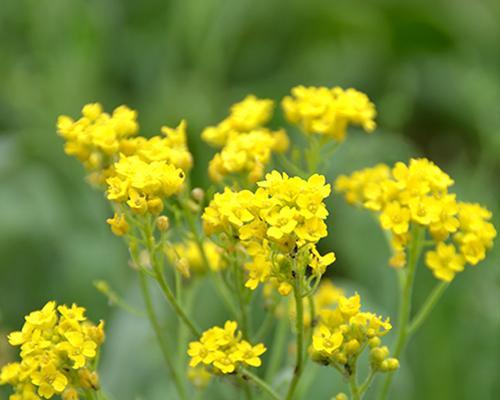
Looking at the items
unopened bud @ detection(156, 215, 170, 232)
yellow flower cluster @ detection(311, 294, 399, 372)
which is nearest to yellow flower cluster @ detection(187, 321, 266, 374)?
yellow flower cluster @ detection(311, 294, 399, 372)

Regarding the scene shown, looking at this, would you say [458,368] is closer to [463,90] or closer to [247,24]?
[463,90]

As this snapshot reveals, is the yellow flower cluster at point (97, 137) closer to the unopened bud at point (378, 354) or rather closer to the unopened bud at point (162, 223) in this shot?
the unopened bud at point (162, 223)

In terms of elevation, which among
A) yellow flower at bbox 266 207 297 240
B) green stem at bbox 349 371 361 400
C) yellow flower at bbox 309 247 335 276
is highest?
yellow flower at bbox 266 207 297 240

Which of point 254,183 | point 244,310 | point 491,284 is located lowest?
point 491,284

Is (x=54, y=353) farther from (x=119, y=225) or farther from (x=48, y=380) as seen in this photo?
(x=119, y=225)

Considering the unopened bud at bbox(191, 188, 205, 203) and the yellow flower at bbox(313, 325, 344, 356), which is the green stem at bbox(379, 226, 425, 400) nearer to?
the yellow flower at bbox(313, 325, 344, 356)

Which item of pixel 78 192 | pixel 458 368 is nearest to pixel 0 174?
pixel 78 192

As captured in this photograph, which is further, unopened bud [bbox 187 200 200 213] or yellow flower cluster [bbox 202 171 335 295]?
unopened bud [bbox 187 200 200 213]

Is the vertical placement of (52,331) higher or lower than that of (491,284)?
higher
